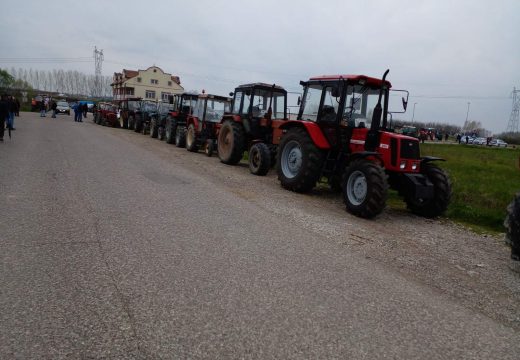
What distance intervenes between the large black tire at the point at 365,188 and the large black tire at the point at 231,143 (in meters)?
5.98

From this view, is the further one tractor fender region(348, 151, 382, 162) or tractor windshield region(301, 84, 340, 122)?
tractor windshield region(301, 84, 340, 122)

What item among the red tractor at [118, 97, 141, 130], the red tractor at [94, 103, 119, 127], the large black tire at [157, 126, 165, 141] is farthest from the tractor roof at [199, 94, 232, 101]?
the red tractor at [94, 103, 119, 127]

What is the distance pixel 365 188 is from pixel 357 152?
2.45 ft

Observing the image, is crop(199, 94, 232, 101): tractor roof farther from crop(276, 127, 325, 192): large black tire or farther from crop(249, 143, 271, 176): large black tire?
crop(276, 127, 325, 192): large black tire

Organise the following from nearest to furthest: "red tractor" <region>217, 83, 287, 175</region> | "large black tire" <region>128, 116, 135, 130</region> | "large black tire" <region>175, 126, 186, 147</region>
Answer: "red tractor" <region>217, 83, 287, 175</region>
"large black tire" <region>175, 126, 186, 147</region>
"large black tire" <region>128, 116, 135, 130</region>

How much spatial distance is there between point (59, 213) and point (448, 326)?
522 centimetres

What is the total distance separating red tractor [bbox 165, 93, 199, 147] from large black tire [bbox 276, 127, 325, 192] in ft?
31.2

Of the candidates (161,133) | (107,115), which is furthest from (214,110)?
(107,115)

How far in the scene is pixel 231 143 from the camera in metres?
13.6

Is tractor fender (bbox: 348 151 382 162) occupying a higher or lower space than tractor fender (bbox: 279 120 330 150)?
lower

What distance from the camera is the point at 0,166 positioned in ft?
31.4

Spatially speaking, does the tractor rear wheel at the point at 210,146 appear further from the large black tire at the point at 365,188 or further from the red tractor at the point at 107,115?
the red tractor at the point at 107,115

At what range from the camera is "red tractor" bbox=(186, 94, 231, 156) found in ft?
56.1

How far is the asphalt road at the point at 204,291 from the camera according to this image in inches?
119
